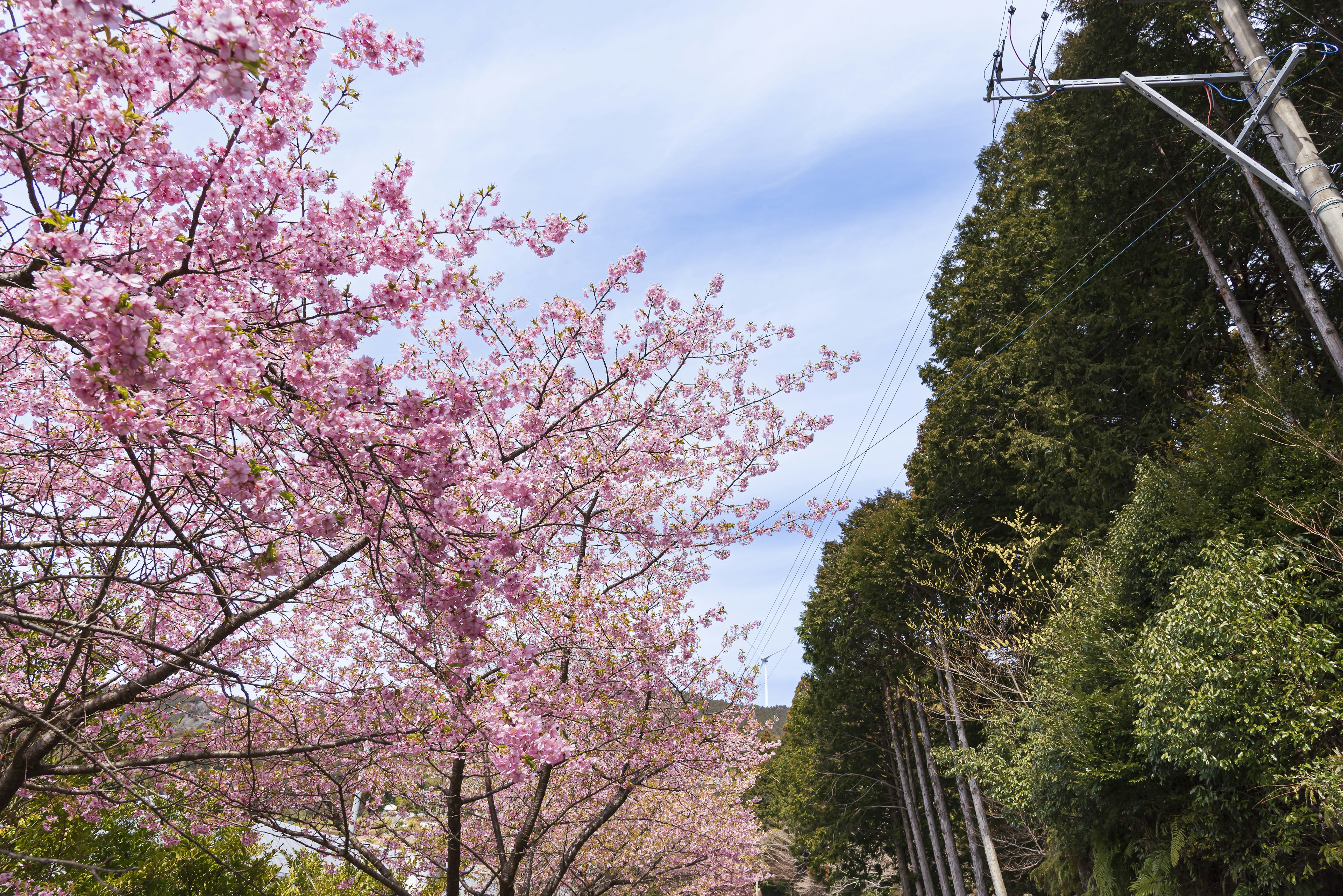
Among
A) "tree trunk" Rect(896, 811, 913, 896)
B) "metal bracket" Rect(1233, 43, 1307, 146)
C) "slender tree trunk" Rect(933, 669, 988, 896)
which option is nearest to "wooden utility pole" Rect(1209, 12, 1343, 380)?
"metal bracket" Rect(1233, 43, 1307, 146)

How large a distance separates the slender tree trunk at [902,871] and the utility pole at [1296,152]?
78.3ft

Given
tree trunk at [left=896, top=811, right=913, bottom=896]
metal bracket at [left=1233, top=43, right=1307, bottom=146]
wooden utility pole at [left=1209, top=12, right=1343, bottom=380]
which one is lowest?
tree trunk at [left=896, top=811, right=913, bottom=896]

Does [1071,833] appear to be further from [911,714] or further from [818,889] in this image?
[818,889]

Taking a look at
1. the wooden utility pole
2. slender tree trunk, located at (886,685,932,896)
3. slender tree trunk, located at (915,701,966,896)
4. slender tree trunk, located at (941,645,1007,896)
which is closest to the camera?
the wooden utility pole

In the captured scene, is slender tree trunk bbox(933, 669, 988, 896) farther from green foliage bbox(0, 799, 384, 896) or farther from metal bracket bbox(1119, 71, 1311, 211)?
metal bracket bbox(1119, 71, 1311, 211)

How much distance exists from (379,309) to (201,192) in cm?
84

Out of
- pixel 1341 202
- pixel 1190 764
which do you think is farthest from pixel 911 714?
pixel 1341 202

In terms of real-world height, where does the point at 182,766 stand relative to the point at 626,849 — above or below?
above

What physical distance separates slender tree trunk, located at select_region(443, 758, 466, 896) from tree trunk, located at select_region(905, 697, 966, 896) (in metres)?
13.5

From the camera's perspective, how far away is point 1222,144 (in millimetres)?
5070

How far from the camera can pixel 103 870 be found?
10.1 feet

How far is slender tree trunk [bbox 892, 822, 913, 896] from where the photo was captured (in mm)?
23891

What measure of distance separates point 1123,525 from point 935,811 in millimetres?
15103

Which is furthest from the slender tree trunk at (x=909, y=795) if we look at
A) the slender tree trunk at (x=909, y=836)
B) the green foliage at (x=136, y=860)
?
the green foliage at (x=136, y=860)
